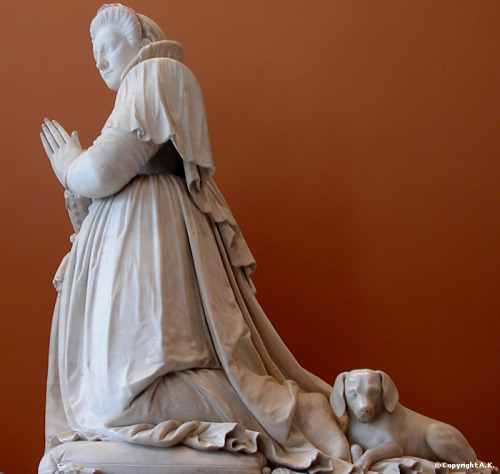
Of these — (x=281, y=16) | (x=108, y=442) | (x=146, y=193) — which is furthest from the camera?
(x=281, y=16)

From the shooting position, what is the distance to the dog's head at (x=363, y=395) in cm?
246

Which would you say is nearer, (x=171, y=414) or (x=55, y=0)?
(x=171, y=414)

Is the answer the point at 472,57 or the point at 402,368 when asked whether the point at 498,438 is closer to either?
the point at 402,368

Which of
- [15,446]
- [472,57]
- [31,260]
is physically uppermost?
[472,57]

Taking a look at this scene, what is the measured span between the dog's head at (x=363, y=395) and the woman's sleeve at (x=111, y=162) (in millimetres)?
873

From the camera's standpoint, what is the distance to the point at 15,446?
3535 mm

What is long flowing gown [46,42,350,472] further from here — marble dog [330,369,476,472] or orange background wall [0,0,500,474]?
orange background wall [0,0,500,474]

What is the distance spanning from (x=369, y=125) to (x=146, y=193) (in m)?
1.53

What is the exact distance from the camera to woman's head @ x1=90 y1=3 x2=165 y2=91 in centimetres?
295

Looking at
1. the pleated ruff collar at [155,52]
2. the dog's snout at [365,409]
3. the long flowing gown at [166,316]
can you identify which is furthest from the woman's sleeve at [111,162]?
the dog's snout at [365,409]

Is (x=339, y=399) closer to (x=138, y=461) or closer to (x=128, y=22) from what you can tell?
(x=138, y=461)

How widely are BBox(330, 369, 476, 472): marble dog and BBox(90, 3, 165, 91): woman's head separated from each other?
1.27 meters

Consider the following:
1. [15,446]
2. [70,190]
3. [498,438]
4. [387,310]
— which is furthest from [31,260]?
[498,438]

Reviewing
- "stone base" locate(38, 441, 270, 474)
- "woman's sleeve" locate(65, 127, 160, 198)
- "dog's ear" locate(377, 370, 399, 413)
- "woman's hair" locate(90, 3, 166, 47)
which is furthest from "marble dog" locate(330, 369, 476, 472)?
"woman's hair" locate(90, 3, 166, 47)
